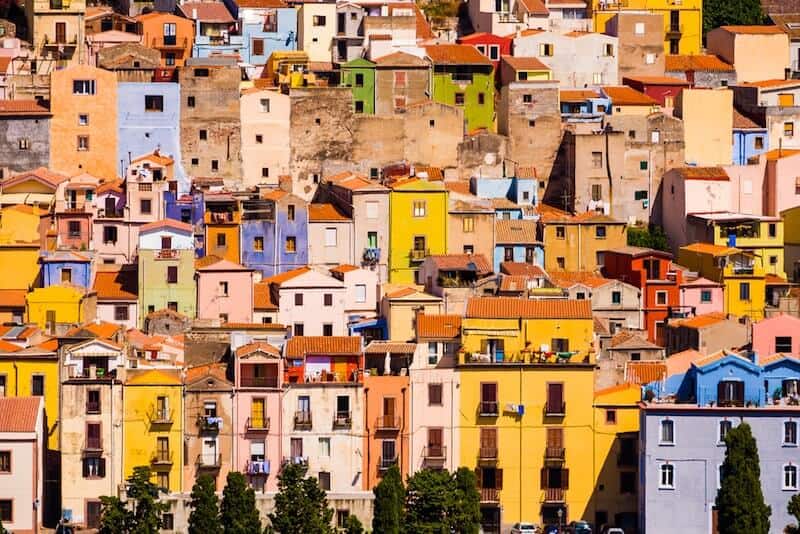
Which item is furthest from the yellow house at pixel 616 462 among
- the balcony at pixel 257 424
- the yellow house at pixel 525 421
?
the balcony at pixel 257 424

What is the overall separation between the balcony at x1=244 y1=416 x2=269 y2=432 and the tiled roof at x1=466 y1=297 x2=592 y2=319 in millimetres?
6782

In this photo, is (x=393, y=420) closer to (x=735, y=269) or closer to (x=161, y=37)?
(x=735, y=269)

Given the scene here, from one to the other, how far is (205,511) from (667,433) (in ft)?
43.8

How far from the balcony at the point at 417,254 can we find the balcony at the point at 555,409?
606 inches

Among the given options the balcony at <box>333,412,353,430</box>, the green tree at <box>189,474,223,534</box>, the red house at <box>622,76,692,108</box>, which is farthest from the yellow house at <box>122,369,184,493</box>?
the red house at <box>622,76,692,108</box>

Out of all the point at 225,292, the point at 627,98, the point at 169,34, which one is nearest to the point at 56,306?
the point at 225,292

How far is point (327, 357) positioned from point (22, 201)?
18.4 metres

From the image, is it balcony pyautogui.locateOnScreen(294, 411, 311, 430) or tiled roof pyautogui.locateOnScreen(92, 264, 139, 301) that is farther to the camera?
tiled roof pyautogui.locateOnScreen(92, 264, 139, 301)

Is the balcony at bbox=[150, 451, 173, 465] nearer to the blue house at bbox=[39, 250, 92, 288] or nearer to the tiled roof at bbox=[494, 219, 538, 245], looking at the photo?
the blue house at bbox=[39, 250, 92, 288]

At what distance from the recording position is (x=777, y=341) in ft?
316

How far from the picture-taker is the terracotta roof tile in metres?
88.8

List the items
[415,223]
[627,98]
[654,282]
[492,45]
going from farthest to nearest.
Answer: [492,45] → [627,98] → [415,223] → [654,282]

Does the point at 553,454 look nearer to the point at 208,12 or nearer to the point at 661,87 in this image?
the point at 661,87

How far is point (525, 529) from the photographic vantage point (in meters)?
89.6
